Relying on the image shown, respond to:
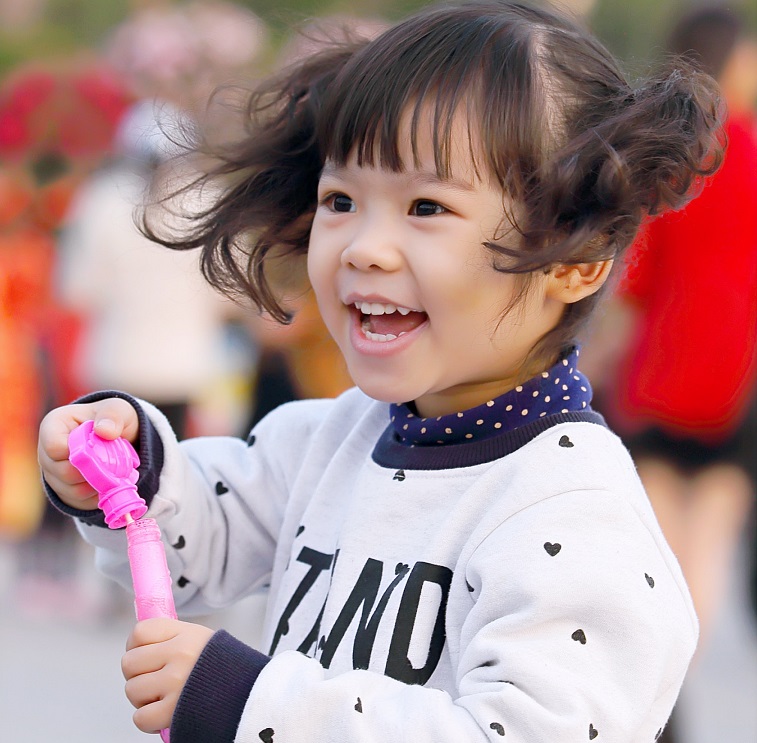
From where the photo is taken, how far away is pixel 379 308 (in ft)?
4.64

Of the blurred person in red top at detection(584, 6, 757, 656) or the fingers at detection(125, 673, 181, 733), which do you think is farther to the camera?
the blurred person in red top at detection(584, 6, 757, 656)

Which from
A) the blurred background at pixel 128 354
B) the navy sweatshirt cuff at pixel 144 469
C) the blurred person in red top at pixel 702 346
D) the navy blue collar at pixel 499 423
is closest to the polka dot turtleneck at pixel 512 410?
the navy blue collar at pixel 499 423

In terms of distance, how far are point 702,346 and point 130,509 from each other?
1.94 m

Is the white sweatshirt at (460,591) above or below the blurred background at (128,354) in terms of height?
above

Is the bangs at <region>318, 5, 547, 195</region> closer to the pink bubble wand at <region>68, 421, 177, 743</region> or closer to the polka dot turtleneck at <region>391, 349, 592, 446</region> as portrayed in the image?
the polka dot turtleneck at <region>391, 349, 592, 446</region>

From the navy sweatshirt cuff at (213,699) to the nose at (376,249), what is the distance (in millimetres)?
443

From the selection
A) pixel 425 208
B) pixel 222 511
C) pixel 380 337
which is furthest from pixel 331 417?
pixel 425 208

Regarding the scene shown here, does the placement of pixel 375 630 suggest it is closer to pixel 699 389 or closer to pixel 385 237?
pixel 385 237

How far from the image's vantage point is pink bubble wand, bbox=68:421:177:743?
1.36 metres

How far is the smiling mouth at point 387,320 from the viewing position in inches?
55.6

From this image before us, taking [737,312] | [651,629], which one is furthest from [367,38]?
[737,312]

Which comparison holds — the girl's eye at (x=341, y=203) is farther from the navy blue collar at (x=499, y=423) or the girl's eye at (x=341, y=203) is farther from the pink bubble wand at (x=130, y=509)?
the pink bubble wand at (x=130, y=509)

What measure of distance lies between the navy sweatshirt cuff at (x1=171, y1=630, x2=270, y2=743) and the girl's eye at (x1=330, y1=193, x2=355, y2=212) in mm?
532

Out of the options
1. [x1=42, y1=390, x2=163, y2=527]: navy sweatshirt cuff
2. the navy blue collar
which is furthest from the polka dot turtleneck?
[x1=42, y1=390, x2=163, y2=527]: navy sweatshirt cuff
